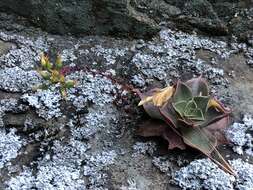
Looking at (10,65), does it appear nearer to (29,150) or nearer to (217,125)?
(29,150)

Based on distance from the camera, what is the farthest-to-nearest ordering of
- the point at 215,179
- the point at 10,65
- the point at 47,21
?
the point at 47,21, the point at 10,65, the point at 215,179

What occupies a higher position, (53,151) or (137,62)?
(137,62)

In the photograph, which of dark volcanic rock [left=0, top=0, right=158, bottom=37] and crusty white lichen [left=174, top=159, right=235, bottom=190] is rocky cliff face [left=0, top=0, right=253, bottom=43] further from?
crusty white lichen [left=174, top=159, right=235, bottom=190]

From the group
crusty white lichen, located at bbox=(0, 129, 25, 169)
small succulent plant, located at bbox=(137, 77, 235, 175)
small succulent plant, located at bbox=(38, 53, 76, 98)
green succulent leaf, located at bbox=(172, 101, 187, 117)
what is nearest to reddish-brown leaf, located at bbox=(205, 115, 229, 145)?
small succulent plant, located at bbox=(137, 77, 235, 175)

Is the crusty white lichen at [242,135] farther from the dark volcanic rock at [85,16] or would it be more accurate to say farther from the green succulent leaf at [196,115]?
the dark volcanic rock at [85,16]

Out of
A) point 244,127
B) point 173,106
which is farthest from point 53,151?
point 244,127

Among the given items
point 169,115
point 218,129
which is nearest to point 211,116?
point 218,129

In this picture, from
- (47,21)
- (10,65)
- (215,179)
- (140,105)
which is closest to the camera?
(215,179)
